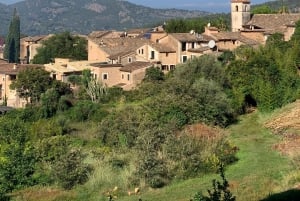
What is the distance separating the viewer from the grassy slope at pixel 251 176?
1537cm

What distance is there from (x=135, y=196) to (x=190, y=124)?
9079mm

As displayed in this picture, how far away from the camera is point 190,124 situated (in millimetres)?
26156

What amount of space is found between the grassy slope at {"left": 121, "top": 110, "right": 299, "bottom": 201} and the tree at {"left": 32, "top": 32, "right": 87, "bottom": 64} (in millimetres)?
31268

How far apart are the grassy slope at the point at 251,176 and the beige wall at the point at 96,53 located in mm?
23797

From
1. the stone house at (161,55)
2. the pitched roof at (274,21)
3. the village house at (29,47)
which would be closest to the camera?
the stone house at (161,55)

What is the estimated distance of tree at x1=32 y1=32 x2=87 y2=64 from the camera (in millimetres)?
52812

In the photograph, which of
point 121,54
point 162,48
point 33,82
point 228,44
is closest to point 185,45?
point 162,48

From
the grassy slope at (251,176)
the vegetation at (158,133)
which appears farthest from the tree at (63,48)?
the grassy slope at (251,176)

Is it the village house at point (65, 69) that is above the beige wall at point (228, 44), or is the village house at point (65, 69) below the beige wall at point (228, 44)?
below

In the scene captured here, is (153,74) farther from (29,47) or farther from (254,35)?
(29,47)

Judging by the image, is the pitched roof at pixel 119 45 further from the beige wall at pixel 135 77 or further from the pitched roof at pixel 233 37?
the pitched roof at pixel 233 37

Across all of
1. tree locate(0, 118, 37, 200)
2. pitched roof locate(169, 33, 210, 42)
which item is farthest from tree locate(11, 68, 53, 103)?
tree locate(0, 118, 37, 200)

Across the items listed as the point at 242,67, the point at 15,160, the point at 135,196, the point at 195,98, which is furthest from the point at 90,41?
the point at 135,196

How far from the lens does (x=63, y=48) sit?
5391 centimetres
